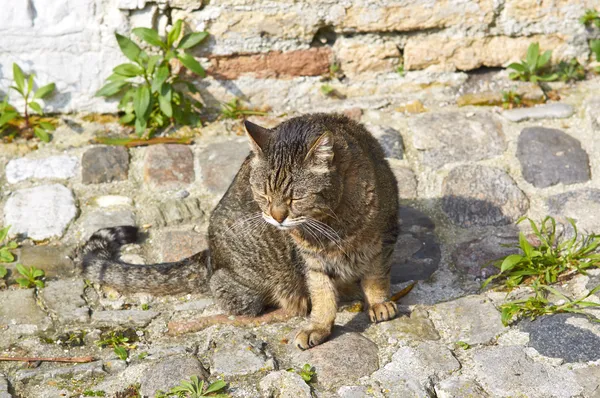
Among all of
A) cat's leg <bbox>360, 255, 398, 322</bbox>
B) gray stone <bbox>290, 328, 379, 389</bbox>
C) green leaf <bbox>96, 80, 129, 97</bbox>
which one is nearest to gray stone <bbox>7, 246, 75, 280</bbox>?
green leaf <bbox>96, 80, 129, 97</bbox>

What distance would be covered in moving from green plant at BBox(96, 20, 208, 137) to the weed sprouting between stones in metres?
2.22

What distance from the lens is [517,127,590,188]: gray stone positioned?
4543 mm

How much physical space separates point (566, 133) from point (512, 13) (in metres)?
0.89

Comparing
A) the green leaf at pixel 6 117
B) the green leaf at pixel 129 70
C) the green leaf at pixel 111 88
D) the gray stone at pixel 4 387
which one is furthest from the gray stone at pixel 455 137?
the gray stone at pixel 4 387

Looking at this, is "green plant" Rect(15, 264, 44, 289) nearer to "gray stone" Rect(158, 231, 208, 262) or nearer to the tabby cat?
the tabby cat

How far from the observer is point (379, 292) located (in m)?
3.76

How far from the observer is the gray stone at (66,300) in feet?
12.5

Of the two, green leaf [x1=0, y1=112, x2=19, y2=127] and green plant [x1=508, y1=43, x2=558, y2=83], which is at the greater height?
green plant [x1=508, y1=43, x2=558, y2=83]

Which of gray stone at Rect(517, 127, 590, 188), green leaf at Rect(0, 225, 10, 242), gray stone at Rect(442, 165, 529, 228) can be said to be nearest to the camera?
green leaf at Rect(0, 225, 10, 242)

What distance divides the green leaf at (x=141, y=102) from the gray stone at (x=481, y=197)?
73.6 inches

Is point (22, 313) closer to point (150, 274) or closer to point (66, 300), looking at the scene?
point (66, 300)

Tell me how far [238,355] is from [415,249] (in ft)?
4.07

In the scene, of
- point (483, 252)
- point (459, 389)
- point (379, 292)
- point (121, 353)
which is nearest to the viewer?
point (459, 389)

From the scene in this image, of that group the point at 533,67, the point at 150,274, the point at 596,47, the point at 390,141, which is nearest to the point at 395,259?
the point at 390,141
